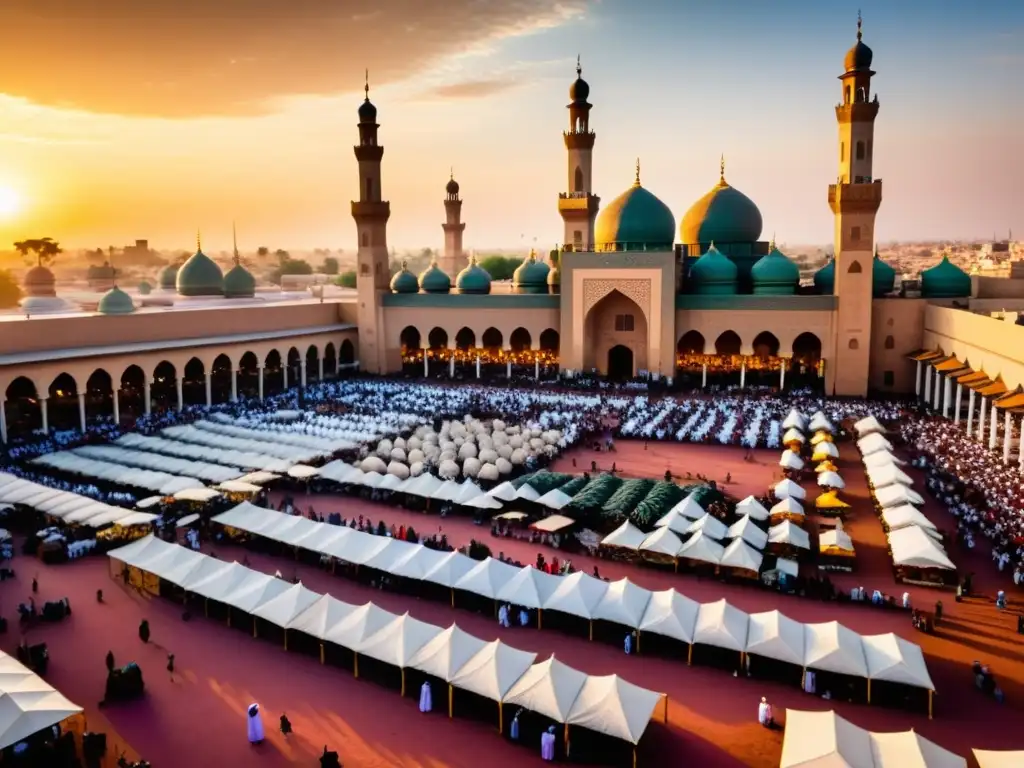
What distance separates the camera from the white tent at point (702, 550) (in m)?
14.1

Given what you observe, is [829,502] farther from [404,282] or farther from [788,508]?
[404,282]

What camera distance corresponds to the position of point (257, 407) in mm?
28391

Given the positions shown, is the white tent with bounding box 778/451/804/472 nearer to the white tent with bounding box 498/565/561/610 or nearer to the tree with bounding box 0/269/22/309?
the white tent with bounding box 498/565/561/610

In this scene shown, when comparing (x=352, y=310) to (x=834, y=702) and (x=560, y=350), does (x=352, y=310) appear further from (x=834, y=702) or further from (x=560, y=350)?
(x=834, y=702)

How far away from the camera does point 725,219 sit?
123ft

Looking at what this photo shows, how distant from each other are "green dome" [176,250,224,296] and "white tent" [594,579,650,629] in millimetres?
32130

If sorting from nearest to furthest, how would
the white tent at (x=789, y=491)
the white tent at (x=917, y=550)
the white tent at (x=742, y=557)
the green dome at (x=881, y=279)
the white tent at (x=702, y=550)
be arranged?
1. the white tent at (x=917, y=550)
2. the white tent at (x=742, y=557)
3. the white tent at (x=702, y=550)
4. the white tent at (x=789, y=491)
5. the green dome at (x=881, y=279)

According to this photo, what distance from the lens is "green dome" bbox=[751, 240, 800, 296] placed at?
33.3m

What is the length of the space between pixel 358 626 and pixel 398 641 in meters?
0.79

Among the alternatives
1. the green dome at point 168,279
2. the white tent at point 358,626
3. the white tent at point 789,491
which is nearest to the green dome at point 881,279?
the white tent at point 789,491

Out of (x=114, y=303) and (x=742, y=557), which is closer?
(x=742, y=557)

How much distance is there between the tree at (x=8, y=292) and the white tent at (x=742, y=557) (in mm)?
51484

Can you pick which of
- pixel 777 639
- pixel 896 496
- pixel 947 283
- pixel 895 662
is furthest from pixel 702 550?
pixel 947 283

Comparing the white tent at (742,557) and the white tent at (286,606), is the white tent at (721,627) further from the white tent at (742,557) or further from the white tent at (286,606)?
the white tent at (286,606)
